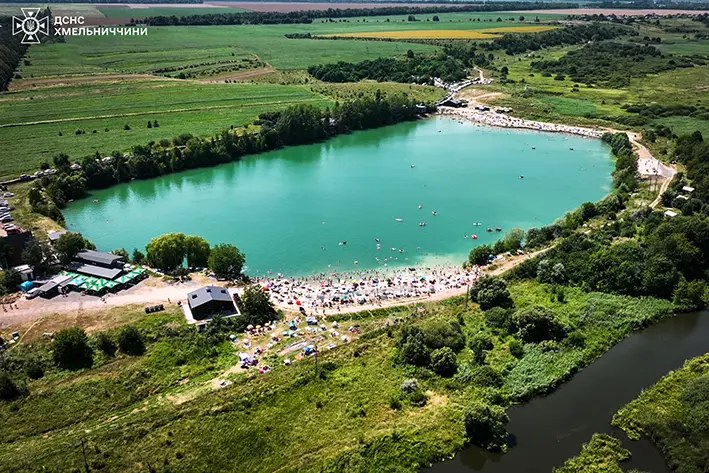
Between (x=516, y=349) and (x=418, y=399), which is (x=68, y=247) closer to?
(x=418, y=399)

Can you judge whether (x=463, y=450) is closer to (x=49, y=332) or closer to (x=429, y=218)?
(x=49, y=332)

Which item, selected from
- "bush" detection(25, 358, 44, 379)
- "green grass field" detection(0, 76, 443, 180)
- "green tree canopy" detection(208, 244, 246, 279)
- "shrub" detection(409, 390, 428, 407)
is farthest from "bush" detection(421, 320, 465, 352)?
"green grass field" detection(0, 76, 443, 180)

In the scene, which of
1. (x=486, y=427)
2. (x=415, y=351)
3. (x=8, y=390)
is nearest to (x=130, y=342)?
(x=8, y=390)

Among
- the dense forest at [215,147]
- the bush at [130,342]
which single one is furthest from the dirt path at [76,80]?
the bush at [130,342]

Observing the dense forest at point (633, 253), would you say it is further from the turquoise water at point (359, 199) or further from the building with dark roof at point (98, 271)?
the building with dark roof at point (98, 271)

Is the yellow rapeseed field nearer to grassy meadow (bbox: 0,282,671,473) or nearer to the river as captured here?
the river
